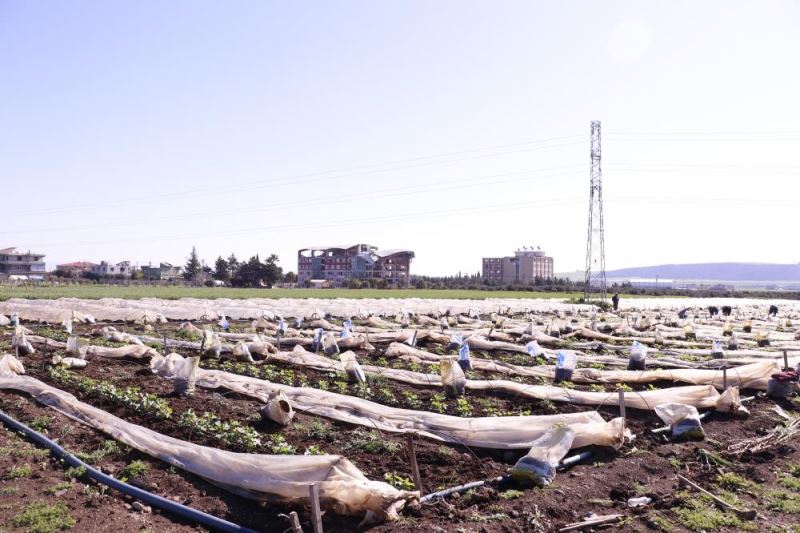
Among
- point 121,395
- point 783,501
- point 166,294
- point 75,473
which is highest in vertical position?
point 166,294

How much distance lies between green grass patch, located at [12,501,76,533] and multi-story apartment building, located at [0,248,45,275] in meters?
104

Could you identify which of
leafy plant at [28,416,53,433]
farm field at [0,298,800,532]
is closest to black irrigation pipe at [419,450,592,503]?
farm field at [0,298,800,532]

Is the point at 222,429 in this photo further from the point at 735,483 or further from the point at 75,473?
the point at 735,483

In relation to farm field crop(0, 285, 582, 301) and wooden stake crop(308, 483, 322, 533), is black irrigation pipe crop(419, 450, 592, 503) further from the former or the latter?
farm field crop(0, 285, 582, 301)

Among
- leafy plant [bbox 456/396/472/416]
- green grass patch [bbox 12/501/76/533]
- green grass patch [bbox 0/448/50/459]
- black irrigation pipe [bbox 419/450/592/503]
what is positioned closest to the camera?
green grass patch [bbox 12/501/76/533]

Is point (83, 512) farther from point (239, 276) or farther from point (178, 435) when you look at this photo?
point (239, 276)

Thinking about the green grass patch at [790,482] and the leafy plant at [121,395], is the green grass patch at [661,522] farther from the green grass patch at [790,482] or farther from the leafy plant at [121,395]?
the leafy plant at [121,395]

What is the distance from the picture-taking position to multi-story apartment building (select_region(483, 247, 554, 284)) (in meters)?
92.6

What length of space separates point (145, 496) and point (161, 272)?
102 meters

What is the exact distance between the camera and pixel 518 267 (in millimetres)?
93562

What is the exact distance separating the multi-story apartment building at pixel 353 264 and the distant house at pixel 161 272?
21041mm

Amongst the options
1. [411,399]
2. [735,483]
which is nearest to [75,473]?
[411,399]

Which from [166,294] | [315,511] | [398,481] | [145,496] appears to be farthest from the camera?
[166,294]

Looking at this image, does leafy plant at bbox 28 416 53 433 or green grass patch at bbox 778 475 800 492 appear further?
leafy plant at bbox 28 416 53 433
